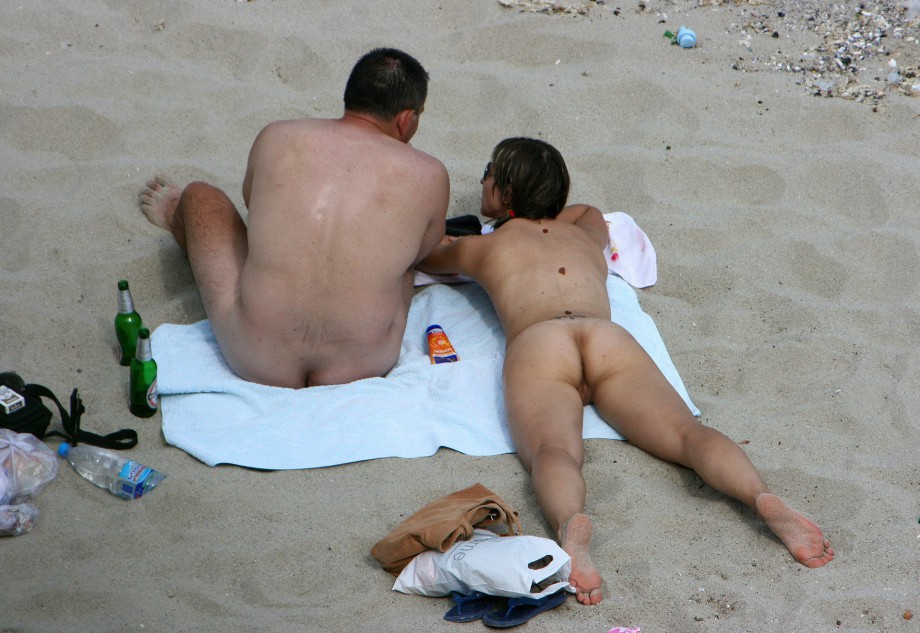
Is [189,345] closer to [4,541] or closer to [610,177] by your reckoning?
[4,541]

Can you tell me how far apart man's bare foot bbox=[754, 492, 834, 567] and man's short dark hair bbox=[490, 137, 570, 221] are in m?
1.71

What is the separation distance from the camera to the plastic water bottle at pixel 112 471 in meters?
3.34

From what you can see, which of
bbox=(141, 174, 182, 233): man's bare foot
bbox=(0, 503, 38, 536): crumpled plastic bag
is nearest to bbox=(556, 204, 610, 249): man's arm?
bbox=(141, 174, 182, 233): man's bare foot

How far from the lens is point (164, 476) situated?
346 centimetres

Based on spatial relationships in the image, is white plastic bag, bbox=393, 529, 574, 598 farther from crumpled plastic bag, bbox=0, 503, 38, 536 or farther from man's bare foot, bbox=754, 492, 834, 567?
crumpled plastic bag, bbox=0, 503, 38, 536

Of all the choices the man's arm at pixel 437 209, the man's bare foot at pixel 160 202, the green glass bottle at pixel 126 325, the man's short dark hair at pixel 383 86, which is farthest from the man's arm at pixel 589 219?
the green glass bottle at pixel 126 325

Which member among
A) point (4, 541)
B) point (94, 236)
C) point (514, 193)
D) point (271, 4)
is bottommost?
point (4, 541)

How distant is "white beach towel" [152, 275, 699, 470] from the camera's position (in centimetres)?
370

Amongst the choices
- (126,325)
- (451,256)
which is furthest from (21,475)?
(451,256)

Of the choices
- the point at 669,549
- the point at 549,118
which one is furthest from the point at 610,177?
the point at 669,549

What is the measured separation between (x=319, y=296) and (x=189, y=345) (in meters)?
0.80

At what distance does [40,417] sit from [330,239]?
123 centimetres

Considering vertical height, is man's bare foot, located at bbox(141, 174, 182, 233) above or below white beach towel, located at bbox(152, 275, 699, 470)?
above

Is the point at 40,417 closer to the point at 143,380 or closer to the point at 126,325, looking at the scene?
the point at 143,380
